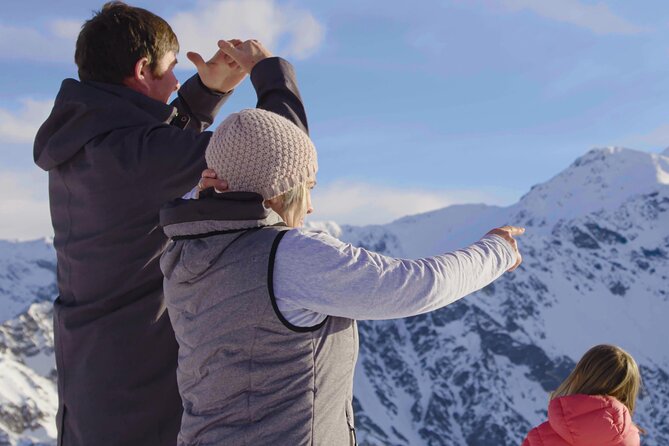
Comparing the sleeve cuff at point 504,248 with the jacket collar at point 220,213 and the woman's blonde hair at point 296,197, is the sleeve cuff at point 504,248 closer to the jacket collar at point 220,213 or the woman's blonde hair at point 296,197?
the woman's blonde hair at point 296,197

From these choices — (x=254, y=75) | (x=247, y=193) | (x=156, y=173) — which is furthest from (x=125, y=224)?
(x=247, y=193)

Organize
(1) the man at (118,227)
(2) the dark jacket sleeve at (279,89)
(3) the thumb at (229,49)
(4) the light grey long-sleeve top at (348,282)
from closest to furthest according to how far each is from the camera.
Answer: (4) the light grey long-sleeve top at (348,282), (2) the dark jacket sleeve at (279,89), (1) the man at (118,227), (3) the thumb at (229,49)

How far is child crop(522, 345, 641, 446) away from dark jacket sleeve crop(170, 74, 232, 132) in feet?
8.34

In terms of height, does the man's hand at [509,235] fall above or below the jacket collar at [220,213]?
below

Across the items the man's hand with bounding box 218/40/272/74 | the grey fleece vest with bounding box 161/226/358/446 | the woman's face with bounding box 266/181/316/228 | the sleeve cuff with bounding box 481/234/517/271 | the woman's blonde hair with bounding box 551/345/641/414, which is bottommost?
the woman's blonde hair with bounding box 551/345/641/414

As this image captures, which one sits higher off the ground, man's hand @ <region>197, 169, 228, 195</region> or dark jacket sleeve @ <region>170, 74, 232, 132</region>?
dark jacket sleeve @ <region>170, 74, 232, 132</region>

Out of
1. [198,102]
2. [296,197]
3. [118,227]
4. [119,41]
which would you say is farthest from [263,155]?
[198,102]

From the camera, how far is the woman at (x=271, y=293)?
3.05 metres

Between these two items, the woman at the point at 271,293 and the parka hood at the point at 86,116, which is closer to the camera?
the woman at the point at 271,293

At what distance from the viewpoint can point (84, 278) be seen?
4.20 metres

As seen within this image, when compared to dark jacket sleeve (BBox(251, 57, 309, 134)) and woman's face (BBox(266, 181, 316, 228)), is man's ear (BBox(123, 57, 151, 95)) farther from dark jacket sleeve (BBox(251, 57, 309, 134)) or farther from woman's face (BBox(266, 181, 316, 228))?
woman's face (BBox(266, 181, 316, 228))

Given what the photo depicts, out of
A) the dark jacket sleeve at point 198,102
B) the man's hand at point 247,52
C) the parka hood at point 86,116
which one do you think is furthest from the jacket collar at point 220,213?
the dark jacket sleeve at point 198,102

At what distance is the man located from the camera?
4.05 meters

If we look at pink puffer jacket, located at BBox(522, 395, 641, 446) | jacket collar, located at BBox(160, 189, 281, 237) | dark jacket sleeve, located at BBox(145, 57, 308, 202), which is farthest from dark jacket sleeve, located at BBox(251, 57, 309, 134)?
pink puffer jacket, located at BBox(522, 395, 641, 446)
